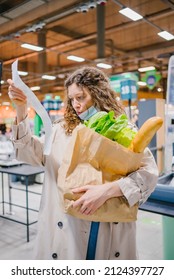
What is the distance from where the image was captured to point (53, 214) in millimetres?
1220

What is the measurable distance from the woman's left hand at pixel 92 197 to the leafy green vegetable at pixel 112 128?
0.17 metres

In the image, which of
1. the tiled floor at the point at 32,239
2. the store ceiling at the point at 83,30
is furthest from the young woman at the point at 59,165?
the store ceiling at the point at 83,30

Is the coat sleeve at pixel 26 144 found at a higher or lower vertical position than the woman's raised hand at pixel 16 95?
lower

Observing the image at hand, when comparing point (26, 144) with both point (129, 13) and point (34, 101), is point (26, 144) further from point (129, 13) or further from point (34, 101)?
point (129, 13)

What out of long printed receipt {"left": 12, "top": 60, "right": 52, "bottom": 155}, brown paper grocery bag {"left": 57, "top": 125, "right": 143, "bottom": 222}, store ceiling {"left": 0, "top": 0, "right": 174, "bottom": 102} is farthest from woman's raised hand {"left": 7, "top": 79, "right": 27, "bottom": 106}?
store ceiling {"left": 0, "top": 0, "right": 174, "bottom": 102}

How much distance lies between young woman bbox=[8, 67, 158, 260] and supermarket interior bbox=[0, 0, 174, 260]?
0.04ft

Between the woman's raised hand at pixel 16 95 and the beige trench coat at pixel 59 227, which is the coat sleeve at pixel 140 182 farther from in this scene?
the woman's raised hand at pixel 16 95

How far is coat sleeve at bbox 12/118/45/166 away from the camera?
1151 millimetres

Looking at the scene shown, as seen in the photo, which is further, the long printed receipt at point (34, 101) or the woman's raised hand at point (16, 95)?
the woman's raised hand at point (16, 95)

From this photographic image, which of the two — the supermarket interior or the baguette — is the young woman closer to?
the supermarket interior

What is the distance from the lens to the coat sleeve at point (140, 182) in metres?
0.94

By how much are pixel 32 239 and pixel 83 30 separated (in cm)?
914

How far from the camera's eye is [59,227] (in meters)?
1.18
